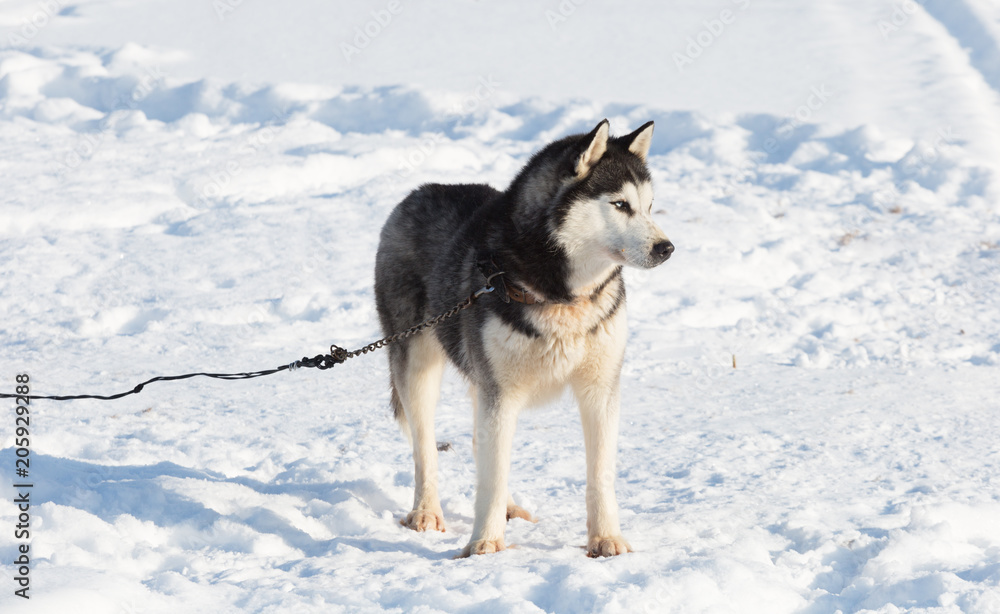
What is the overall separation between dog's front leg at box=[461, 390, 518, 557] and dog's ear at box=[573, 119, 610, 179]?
0.99 metres

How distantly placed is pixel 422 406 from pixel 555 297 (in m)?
1.12

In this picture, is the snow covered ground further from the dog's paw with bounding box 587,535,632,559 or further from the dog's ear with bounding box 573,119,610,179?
the dog's ear with bounding box 573,119,610,179

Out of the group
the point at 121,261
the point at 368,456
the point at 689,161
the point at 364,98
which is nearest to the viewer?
the point at 368,456

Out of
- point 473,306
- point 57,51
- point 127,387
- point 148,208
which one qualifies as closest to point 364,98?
point 148,208

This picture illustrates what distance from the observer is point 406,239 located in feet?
14.9

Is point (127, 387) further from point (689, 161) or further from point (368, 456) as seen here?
point (689, 161)

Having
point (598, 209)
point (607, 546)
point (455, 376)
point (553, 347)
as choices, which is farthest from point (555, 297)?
point (455, 376)

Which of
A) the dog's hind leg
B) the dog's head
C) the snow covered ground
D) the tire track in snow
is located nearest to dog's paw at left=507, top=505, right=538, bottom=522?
the snow covered ground

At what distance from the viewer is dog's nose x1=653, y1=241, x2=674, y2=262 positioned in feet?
10.9

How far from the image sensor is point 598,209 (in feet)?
11.4

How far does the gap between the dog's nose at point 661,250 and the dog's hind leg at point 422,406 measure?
51.9 inches

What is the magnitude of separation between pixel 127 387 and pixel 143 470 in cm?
132

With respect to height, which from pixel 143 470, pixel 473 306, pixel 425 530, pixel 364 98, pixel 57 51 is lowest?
pixel 425 530

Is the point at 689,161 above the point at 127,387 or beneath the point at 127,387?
above
